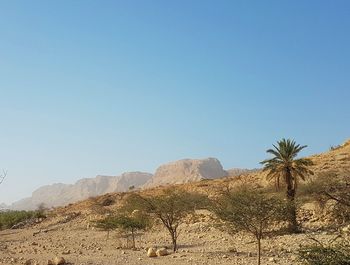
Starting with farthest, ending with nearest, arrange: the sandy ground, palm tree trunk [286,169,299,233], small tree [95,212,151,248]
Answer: small tree [95,212,151,248] → palm tree trunk [286,169,299,233] → the sandy ground

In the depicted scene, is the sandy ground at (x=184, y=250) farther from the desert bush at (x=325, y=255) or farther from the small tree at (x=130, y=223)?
the desert bush at (x=325, y=255)

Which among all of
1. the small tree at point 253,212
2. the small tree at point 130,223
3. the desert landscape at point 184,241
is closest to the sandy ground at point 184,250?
the desert landscape at point 184,241

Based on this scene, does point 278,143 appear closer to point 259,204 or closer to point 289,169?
point 289,169

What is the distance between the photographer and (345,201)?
9.58 meters

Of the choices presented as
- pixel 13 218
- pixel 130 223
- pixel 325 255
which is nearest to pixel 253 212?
pixel 325 255

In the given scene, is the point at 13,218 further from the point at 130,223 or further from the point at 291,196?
the point at 291,196

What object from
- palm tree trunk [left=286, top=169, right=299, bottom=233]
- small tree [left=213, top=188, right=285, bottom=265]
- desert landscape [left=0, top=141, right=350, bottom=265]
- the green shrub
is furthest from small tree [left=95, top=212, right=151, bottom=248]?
the green shrub

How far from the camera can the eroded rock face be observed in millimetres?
163000

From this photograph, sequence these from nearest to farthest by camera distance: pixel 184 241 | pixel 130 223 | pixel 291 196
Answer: pixel 130 223
pixel 291 196
pixel 184 241

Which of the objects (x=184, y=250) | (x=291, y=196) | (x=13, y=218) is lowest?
(x=184, y=250)

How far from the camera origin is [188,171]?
169125 mm

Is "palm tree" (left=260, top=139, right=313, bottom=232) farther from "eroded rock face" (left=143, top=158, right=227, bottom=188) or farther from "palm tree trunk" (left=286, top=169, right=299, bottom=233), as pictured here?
"eroded rock face" (left=143, top=158, right=227, bottom=188)

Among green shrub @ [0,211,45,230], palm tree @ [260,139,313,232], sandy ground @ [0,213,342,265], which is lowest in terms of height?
sandy ground @ [0,213,342,265]

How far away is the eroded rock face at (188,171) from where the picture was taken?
16300cm
